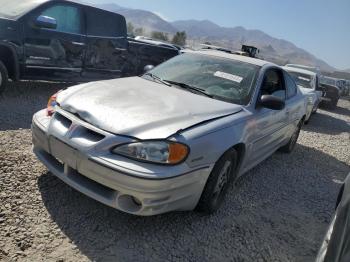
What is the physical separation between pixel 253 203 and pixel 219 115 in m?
1.35

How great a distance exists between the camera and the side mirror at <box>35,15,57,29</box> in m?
6.42

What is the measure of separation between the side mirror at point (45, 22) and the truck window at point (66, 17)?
0.98 ft

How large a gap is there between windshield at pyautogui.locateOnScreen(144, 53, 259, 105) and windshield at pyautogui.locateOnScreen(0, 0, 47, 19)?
123 inches

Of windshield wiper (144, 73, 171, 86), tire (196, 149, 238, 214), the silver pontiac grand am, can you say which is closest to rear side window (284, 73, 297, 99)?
the silver pontiac grand am

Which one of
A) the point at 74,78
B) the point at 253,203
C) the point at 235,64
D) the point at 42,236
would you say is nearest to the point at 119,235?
the point at 42,236

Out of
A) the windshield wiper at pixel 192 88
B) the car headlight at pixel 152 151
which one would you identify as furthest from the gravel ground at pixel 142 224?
the windshield wiper at pixel 192 88

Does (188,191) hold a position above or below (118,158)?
below

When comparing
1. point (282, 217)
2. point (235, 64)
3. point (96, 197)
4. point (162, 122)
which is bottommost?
point (282, 217)

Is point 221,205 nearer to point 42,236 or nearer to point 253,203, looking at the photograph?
point 253,203

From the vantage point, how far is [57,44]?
6.99 metres

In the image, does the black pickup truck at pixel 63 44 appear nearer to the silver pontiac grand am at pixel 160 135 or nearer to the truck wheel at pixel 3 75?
the truck wheel at pixel 3 75

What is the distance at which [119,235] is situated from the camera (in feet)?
10.3

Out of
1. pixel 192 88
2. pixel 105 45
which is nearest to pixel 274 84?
pixel 192 88

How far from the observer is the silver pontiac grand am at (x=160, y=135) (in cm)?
296
